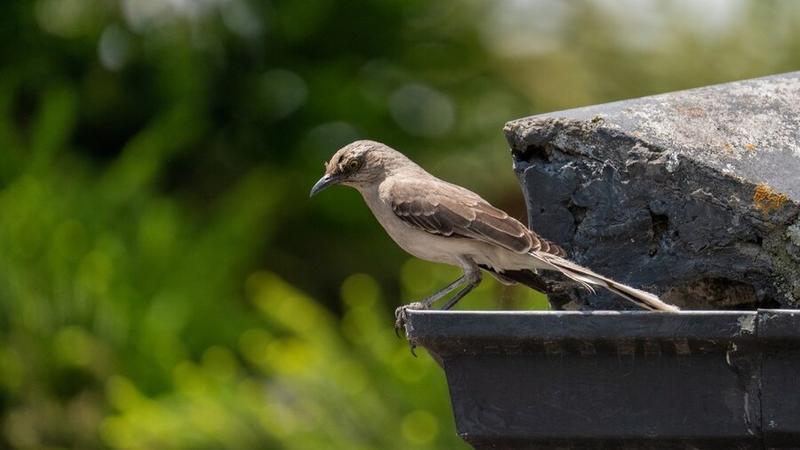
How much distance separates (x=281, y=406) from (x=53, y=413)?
209 cm

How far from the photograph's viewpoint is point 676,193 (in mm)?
3537

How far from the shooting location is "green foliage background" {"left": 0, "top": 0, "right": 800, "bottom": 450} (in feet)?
35.7

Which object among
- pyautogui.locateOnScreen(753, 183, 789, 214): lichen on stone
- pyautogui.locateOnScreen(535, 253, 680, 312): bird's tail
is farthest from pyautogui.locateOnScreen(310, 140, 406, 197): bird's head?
pyautogui.locateOnScreen(753, 183, 789, 214): lichen on stone

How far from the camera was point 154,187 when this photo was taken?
12727 millimetres

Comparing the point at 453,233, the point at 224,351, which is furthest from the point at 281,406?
the point at 453,233

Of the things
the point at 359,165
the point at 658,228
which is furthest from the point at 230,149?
the point at 658,228

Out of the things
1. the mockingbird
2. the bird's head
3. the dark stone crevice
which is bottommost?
the dark stone crevice

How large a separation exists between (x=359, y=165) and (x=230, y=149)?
8187mm

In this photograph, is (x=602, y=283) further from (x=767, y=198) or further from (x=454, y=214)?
(x=454, y=214)

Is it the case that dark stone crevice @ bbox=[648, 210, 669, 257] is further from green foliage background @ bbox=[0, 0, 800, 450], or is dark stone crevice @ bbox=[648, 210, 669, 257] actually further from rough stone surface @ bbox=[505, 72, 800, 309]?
green foliage background @ bbox=[0, 0, 800, 450]

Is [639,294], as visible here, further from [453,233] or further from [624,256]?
[453,233]

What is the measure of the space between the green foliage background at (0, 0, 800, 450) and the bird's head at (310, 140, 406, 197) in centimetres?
457

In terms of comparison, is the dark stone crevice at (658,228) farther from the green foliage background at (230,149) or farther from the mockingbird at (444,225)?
Result: the green foliage background at (230,149)

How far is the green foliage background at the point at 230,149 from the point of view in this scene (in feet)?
35.7
